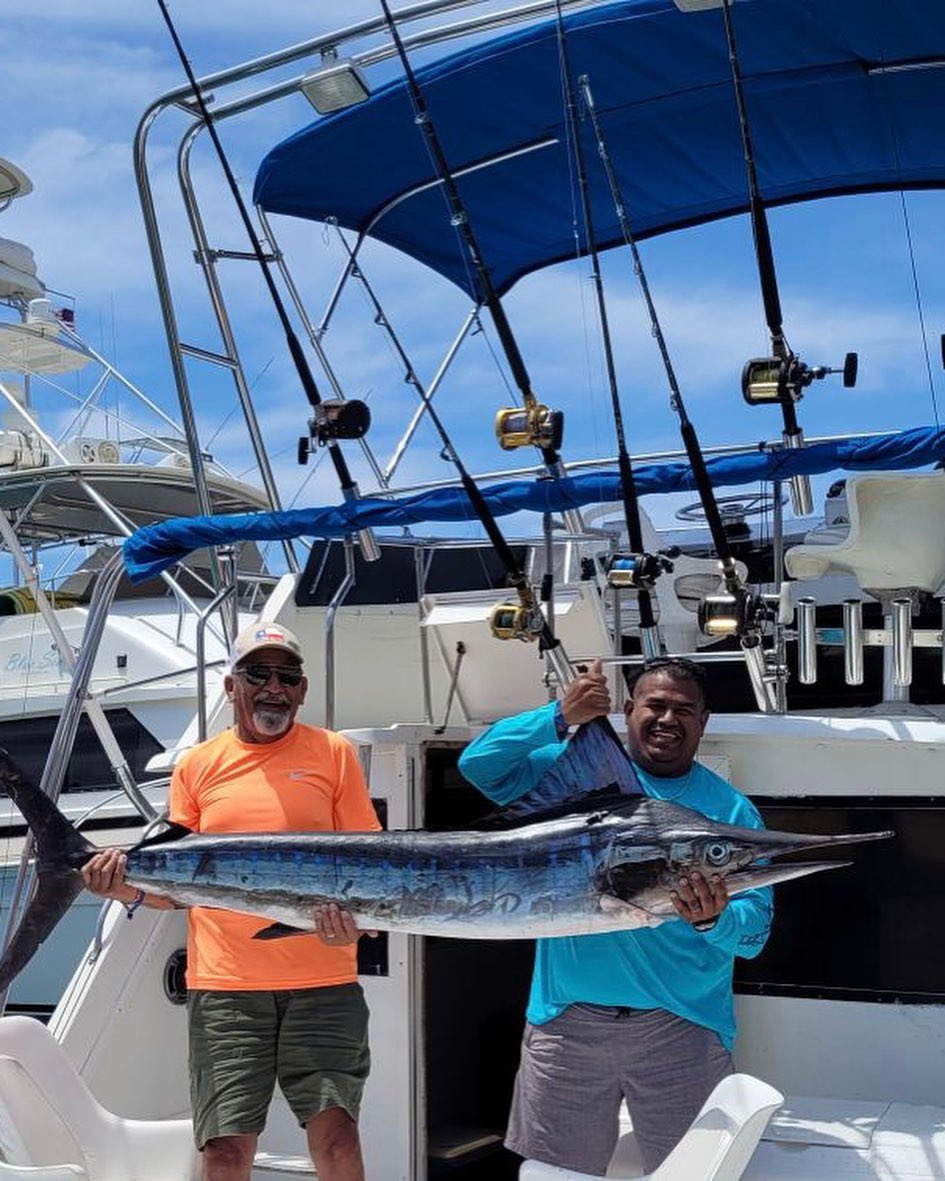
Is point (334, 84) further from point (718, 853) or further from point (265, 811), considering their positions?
point (718, 853)

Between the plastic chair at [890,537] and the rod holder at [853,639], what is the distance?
241 mm

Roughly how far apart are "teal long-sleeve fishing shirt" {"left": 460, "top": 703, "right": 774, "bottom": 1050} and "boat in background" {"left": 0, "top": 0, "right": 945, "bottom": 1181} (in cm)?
29

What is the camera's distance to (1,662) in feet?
43.7

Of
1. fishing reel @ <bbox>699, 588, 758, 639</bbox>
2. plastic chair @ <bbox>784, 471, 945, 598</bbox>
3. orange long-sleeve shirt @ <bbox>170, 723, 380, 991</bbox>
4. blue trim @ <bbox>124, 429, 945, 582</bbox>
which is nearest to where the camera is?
orange long-sleeve shirt @ <bbox>170, 723, 380, 991</bbox>

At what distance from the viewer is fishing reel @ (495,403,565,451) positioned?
393 centimetres

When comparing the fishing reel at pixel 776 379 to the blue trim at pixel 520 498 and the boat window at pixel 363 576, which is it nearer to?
the blue trim at pixel 520 498

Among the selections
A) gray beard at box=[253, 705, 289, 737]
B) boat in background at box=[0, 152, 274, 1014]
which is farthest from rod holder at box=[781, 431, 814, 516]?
boat in background at box=[0, 152, 274, 1014]

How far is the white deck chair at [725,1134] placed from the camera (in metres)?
2.66

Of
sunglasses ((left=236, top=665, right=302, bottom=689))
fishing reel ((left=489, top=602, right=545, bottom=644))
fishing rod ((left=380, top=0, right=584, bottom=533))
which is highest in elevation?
fishing rod ((left=380, top=0, right=584, bottom=533))

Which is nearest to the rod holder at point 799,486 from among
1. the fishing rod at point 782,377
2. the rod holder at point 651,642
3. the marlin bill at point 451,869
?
the fishing rod at point 782,377

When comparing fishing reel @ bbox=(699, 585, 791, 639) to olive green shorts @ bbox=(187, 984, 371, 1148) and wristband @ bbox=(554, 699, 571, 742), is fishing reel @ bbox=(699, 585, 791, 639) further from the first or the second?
olive green shorts @ bbox=(187, 984, 371, 1148)

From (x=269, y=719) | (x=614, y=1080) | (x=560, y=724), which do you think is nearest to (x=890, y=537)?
(x=560, y=724)

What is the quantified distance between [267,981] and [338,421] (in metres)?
1.87

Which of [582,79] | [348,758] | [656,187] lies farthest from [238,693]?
[656,187]
